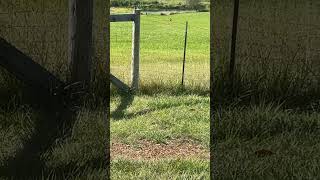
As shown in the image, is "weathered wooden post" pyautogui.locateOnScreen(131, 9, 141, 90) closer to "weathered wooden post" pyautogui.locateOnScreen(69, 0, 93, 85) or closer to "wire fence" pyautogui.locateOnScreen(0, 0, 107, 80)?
"wire fence" pyautogui.locateOnScreen(0, 0, 107, 80)

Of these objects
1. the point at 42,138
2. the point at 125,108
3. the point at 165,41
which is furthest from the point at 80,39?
the point at 165,41

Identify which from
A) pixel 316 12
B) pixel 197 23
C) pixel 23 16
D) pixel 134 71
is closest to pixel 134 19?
pixel 134 71

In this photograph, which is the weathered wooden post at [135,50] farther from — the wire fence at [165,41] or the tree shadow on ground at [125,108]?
the wire fence at [165,41]

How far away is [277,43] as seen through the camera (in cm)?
674

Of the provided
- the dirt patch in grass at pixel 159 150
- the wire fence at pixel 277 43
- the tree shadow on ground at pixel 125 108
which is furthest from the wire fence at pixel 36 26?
the dirt patch in grass at pixel 159 150

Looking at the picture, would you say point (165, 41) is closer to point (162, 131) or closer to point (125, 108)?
point (125, 108)

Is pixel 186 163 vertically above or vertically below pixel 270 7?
below

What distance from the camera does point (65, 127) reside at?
454cm

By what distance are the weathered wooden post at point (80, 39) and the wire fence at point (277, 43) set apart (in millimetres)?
2242

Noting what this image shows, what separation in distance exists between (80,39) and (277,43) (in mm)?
3006

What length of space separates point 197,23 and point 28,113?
3303cm

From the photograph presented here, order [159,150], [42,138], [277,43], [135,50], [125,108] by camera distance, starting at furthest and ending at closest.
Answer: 1. [135,50]
2. [125,108]
3. [277,43]
4. [159,150]
5. [42,138]

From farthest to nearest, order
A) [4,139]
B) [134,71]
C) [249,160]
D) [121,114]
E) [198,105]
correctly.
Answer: [134,71]
[198,105]
[121,114]
[4,139]
[249,160]

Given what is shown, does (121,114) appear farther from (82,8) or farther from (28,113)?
(82,8)
